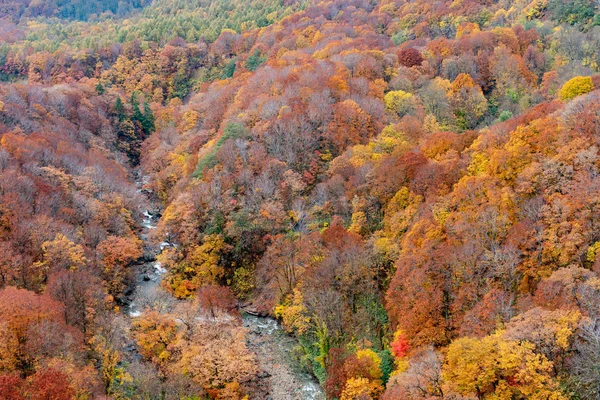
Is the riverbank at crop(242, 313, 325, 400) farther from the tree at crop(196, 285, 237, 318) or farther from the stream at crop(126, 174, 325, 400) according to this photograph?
the tree at crop(196, 285, 237, 318)

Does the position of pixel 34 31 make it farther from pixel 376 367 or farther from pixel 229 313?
pixel 376 367

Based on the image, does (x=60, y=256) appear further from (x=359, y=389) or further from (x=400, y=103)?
(x=400, y=103)

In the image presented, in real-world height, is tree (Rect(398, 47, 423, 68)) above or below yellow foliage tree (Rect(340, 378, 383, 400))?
above

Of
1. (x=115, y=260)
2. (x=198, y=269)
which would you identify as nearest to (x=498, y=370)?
(x=198, y=269)

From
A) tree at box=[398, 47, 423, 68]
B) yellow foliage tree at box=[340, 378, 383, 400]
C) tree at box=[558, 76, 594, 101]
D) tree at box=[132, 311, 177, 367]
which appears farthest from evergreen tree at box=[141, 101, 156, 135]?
yellow foliage tree at box=[340, 378, 383, 400]

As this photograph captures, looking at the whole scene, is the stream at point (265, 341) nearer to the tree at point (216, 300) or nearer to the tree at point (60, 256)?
the tree at point (216, 300)

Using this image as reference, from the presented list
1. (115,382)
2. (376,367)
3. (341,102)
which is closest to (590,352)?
(376,367)
